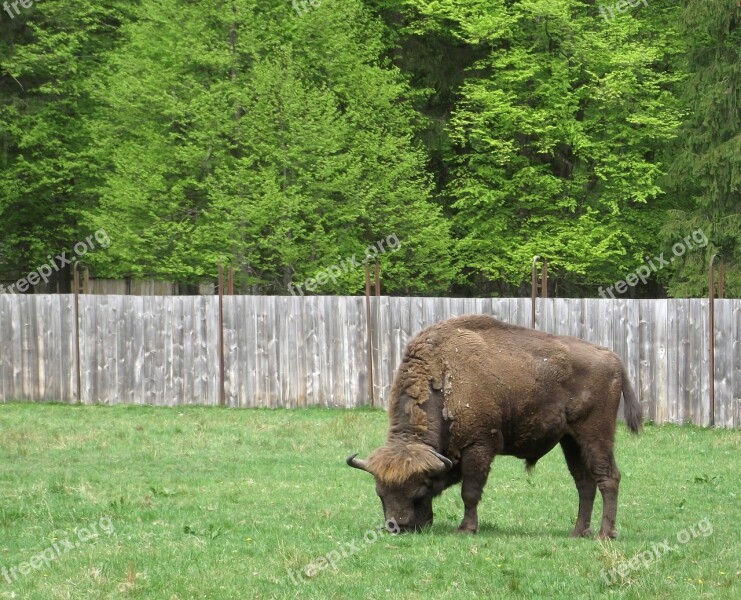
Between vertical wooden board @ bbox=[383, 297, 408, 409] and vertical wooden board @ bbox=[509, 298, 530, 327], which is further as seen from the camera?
vertical wooden board @ bbox=[383, 297, 408, 409]

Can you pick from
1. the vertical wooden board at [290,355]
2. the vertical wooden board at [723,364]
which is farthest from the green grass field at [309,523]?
the vertical wooden board at [290,355]

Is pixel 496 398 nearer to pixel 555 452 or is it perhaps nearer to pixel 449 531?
pixel 449 531

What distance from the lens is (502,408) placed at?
10078 mm

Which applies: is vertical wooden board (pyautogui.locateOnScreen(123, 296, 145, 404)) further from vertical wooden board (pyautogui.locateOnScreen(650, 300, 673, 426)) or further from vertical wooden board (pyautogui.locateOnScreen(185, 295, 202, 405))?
vertical wooden board (pyautogui.locateOnScreen(650, 300, 673, 426))

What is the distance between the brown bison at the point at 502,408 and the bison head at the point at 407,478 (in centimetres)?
3

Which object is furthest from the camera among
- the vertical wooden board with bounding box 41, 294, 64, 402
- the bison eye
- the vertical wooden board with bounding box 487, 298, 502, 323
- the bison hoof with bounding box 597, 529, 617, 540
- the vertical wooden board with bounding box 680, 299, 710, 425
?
the vertical wooden board with bounding box 41, 294, 64, 402

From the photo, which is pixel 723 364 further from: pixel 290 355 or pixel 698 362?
pixel 290 355

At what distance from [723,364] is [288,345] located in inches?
308

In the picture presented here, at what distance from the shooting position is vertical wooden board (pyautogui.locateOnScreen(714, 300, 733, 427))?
59.9ft

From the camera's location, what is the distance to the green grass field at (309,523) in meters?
7.86

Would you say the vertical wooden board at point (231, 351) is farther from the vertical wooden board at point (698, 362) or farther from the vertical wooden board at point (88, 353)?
the vertical wooden board at point (698, 362)

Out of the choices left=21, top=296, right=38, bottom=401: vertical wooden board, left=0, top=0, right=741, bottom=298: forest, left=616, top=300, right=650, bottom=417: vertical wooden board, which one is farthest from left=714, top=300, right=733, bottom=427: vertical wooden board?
left=21, top=296, right=38, bottom=401: vertical wooden board
